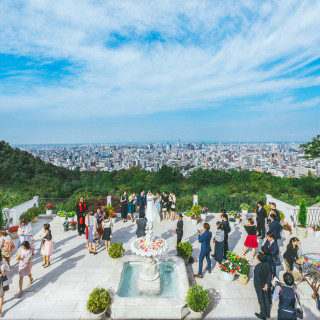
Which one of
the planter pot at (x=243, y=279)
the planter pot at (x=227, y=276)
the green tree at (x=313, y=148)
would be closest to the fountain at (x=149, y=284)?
the planter pot at (x=227, y=276)

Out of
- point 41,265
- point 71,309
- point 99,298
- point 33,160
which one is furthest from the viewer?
point 33,160

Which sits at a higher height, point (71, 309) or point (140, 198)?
point (140, 198)

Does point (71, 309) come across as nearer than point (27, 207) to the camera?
Yes

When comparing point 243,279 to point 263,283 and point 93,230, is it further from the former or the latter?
point 93,230

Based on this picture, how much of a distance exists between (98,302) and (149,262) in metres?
1.51

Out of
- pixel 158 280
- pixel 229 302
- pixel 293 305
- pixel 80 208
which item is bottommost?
pixel 229 302

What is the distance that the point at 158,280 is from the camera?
5.61 meters

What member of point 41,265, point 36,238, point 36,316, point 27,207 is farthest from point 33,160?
point 36,316

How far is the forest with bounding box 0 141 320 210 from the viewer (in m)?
17.4

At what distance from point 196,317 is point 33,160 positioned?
117ft

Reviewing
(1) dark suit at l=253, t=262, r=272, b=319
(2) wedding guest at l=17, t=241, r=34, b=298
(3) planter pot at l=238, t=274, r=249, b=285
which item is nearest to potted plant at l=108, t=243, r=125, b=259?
(2) wedding guest at l=17, t=241, r=34, b=298

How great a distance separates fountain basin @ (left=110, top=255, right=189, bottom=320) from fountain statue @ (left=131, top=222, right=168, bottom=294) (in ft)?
0.51

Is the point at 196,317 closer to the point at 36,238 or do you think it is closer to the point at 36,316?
the point at 36,316

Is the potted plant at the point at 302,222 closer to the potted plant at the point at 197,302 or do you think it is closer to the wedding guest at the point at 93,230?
the potted plant at the point at 197,302
